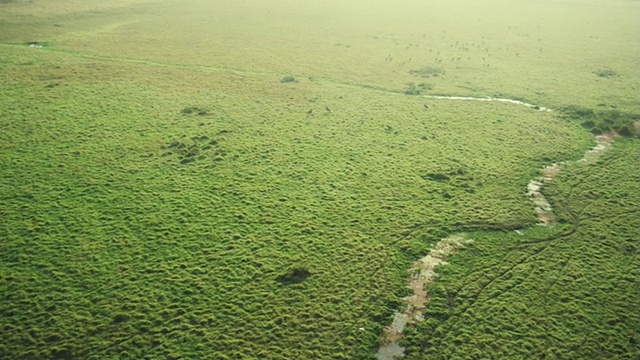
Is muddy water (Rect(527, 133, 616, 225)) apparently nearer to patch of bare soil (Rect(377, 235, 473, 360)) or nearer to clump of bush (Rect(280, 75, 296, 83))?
patch of bare soil (Rect(377, 235, 473, 360))

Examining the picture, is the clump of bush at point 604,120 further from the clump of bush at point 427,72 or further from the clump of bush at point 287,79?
the clump of bush at point 287,79

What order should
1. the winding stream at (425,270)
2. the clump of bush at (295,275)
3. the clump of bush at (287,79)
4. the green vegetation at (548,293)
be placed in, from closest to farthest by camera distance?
the green vegetation at (548,293), the winding stream at (425,270), the clump of bush at (295,275), the clump of bush at (287,79)

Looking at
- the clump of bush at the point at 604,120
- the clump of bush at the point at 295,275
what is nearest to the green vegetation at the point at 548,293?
the clump of bush at the point at 295,275

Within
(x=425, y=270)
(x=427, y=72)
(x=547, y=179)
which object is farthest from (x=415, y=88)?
(x=425, y=270)

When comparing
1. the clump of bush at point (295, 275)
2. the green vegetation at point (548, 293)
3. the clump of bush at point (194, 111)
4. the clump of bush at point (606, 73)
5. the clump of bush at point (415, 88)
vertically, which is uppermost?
the clump of bush at point (606, 73)

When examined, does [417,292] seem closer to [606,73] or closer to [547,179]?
[547,179]

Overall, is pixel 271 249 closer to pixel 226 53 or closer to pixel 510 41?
pixel 226 53

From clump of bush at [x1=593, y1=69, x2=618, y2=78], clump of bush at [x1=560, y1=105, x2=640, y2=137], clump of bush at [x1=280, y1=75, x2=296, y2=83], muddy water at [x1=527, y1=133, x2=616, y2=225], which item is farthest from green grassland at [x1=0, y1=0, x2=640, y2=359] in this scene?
clump of bush at [x1=280, y1=75, x2=296, y2=83]
